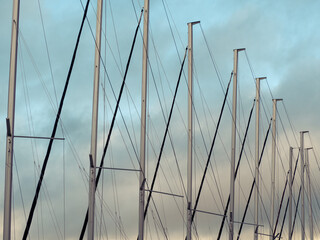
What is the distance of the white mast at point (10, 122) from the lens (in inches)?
1237

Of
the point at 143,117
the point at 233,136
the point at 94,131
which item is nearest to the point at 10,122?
the point at 94,131

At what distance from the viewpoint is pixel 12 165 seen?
1284 inches

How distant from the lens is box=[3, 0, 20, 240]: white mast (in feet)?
103

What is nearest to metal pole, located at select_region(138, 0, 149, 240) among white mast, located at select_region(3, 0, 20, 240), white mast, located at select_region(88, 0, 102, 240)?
white mast, located at select_region(88, 0, 102, 240)

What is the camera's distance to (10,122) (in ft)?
109

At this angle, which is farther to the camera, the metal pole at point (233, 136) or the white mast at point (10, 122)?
the metal pole at point (233, 136)

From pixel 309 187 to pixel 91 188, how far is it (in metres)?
47.4

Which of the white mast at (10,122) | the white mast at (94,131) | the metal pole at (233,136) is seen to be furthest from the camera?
the metal pole at (233,136)

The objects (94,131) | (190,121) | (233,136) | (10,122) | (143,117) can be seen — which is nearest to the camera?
(10,122)

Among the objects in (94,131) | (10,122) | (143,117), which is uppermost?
(143,117)

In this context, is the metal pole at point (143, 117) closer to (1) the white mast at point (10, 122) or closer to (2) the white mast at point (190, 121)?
(2) the white mast at point (190, 121)

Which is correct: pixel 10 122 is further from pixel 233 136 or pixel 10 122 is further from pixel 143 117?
pixel 233 136

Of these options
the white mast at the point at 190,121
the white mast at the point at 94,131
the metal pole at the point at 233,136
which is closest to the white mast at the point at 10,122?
the white mast at the point at 94,131

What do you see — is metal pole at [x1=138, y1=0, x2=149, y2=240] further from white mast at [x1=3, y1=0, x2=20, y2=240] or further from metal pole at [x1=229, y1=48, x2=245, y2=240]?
metal pole at [x1=229, y1=48, x2=245, y2=240]
